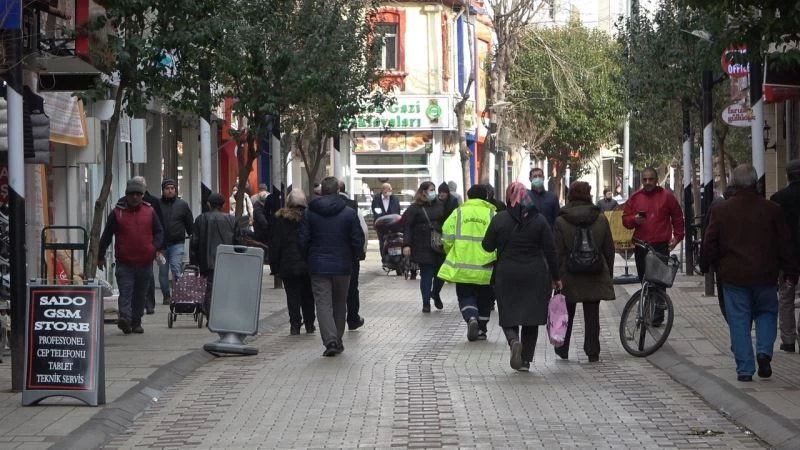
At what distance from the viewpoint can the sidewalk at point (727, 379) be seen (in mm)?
10734

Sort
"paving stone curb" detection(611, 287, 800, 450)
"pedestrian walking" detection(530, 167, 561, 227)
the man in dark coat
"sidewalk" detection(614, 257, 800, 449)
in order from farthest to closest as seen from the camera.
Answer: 1. "pedestrian walking" detection(530, 167, 561, 227)
2. the man in dark coat
3. "sidewalk" detection(614, 257, 800, 449)
4. "paving stone curb" detection(611, 287, 800, 450)

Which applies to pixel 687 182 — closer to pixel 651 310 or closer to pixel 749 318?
pixel 651 310

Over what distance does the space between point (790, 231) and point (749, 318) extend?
176 cm

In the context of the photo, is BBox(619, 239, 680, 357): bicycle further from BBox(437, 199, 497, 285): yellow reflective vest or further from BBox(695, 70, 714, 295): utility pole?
BBox(695, 70, 714, 295): utility pole

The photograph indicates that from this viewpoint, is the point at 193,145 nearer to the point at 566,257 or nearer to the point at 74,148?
the point at 74,148

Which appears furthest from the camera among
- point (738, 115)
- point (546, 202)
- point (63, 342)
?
point (738, 115)

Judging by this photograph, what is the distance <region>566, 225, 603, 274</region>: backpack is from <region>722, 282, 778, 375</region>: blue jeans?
94.9 inches

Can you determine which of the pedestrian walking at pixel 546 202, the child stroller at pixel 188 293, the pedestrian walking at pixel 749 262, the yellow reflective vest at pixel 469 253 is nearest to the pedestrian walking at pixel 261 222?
the child stroller at pixel 188 293

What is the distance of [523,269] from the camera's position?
49.5ft

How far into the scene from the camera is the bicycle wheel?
1552 cm

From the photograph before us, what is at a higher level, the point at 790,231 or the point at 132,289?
the point at 790,231

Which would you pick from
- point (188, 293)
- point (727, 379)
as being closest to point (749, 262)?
point (727, 379)

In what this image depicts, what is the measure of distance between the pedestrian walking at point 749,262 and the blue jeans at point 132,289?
7923 mm

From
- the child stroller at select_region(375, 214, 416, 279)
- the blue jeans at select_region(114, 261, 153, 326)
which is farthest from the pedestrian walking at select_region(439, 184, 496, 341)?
the child stroller at select_region(375, 214, 416, 279)
